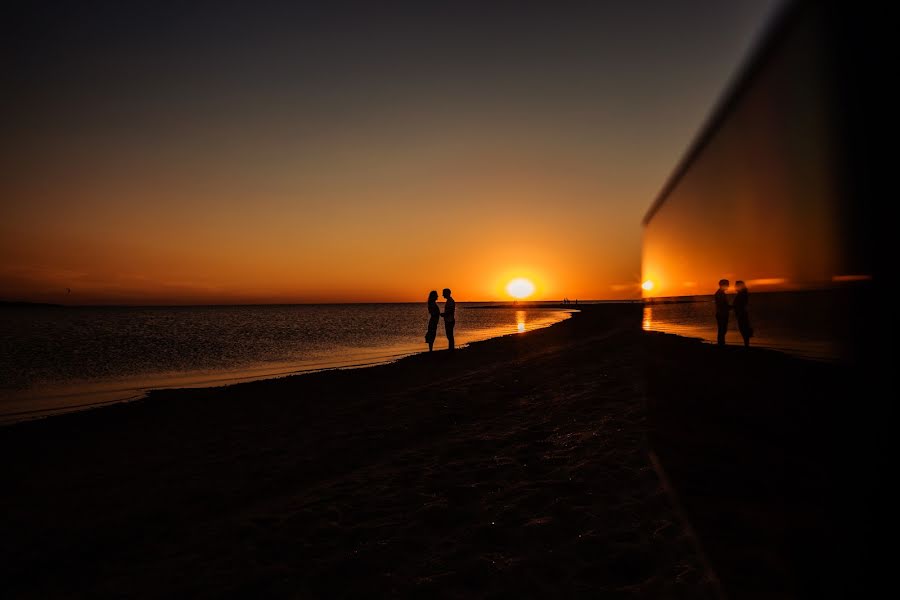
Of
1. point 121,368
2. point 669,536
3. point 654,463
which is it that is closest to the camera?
point 669,536

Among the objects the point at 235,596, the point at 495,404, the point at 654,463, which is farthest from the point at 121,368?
the point at 654,463

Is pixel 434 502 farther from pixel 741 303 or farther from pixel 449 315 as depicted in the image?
pixel 449 315

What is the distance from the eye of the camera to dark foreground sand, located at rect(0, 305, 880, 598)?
387 cm

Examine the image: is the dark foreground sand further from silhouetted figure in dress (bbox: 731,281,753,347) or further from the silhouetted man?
the silhouetted man

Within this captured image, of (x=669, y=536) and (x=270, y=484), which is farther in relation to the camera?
(x=270, y=484)

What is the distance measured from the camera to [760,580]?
11.4 ft

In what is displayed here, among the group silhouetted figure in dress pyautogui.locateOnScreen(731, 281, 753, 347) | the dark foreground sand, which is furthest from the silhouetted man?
silhouetted figure in dress pyautogui.locateOnScreen(731, 281, 753, 347)

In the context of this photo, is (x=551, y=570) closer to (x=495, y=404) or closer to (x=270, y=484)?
(x=270, y=484)

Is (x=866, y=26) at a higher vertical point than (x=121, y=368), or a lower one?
higher

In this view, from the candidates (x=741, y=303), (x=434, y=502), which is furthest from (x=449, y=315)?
(x=741, y=303)

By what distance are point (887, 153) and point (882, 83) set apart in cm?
22

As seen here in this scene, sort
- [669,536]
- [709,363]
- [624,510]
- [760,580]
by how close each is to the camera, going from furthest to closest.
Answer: [709,363]
[624,510]
[669,536]
[760,580]

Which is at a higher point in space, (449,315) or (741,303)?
(741,303)

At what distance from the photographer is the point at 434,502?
5.41 m
